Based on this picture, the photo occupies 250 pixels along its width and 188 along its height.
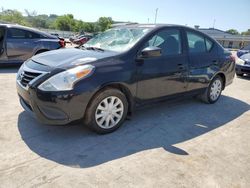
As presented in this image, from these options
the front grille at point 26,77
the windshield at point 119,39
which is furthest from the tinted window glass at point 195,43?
the front grille at point 26,77

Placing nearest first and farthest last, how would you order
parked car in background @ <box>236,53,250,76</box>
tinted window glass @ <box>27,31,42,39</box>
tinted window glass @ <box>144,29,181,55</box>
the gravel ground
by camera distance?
the gravel ground, tinted window glass @ <box>144,29,181,55</box>, tinted window glass @ <box>27,31,42,39</box>, parked car in background @ <box>236,53,250,76</box>

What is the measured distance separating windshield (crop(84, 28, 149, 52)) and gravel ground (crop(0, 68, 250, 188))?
125 cm

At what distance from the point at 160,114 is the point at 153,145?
127 centimetres

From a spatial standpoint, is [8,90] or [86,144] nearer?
[86,144]

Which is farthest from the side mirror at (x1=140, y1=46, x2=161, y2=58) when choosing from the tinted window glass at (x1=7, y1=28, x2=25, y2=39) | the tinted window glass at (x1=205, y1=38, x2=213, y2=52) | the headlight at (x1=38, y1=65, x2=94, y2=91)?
the tinted window glass at (x1=7, y1=28, x2=25, y2=39)

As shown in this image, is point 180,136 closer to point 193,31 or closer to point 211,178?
point 211,178

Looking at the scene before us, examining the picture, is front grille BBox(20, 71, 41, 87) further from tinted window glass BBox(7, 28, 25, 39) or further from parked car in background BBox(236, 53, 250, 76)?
parked car in background BBox(236, 53, 250, 76)

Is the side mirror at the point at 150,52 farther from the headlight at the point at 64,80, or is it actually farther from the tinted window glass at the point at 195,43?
the tinted window glass at the point at 195,43

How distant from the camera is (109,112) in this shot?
345 cm

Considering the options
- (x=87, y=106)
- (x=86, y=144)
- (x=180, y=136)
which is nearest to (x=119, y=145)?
(x=86, y=144)

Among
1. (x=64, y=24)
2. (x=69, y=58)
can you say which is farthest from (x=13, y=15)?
(x=69, y=58)

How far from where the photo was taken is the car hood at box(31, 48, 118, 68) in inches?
127

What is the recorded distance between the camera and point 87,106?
126 inches

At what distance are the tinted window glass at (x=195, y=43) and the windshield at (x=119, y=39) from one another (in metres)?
1.08
